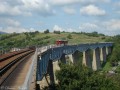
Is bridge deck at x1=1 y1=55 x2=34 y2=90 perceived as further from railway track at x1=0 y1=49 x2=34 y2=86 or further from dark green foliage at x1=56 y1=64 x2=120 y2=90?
dark green foliage at x1=56 y1=64 x2=120 y2=90

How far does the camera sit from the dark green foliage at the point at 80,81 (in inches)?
2440

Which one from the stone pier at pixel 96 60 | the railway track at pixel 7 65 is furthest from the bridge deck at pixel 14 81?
the stone pier at pixel 96 60

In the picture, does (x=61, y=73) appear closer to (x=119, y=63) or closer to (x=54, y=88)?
(x=54, y=88)

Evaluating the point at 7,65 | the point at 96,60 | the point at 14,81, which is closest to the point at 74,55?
the point at 96,60

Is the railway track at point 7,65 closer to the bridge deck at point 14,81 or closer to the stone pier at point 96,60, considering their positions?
the bridge deck at point 14,81

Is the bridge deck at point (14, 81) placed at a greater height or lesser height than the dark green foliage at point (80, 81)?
greater

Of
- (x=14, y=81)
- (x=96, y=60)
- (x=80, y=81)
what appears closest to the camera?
(x=14, y=81)

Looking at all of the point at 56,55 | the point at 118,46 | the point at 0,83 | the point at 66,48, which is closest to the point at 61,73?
the point at 56,55

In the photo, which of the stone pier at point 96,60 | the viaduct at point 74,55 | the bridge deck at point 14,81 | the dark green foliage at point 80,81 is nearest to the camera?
the bridge deck at point 14,81

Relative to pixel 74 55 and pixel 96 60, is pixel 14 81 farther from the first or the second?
pixel 96 60

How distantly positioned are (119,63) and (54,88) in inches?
3344

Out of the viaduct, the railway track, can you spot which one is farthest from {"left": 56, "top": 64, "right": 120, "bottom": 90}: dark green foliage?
the railway track

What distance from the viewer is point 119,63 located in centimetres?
14625

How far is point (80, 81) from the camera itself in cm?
6412
